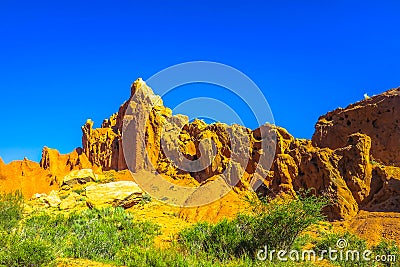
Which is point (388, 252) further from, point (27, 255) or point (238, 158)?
point (238, 158)

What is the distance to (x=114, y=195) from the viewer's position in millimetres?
32000

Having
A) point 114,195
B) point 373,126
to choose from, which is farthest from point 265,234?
point 114,195

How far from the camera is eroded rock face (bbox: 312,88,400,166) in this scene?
26781mm

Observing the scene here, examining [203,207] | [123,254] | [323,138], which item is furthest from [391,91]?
[123,254]

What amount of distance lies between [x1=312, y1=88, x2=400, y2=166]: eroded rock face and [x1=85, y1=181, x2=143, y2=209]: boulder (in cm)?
1615

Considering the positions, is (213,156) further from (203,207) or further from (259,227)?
(259,227)

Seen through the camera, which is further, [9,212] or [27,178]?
[27,178]

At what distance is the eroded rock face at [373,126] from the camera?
1054 inches

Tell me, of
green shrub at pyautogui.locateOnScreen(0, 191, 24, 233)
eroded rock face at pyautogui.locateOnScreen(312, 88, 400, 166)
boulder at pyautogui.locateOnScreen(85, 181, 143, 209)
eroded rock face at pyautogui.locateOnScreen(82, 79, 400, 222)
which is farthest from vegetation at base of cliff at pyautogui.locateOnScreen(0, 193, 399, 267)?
boulder at pyautogui.locateOnScreen(85, 181, 143, 209)

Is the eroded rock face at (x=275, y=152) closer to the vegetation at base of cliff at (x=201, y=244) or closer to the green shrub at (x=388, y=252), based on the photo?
the green shrub at (x=388, y=252)

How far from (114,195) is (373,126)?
21061mm

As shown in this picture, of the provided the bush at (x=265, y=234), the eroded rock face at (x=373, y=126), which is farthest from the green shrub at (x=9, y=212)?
the eroded rock face at (x=373, y=126)

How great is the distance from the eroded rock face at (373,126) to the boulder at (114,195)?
16.2 meters

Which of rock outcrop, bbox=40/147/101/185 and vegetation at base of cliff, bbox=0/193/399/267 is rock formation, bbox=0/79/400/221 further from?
vegetation at base of cliff, bbox=0/193/399/267
